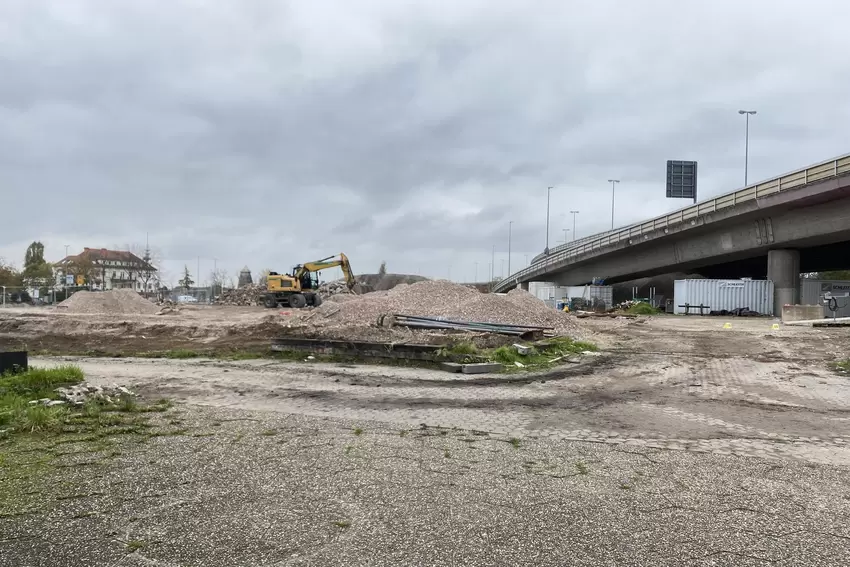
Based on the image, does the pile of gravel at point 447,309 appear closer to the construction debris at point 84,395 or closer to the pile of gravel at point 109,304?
the construction debris at point 84,395

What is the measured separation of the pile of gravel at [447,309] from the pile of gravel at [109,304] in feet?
59.7

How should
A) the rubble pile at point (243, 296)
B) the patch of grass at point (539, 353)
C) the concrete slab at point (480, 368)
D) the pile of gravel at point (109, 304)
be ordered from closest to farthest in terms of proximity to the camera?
the concrete slab at point (480, 368) → the patch of grass at point (539, 353) → the pile of gravel at point (109, 304) → the rubble pile at point (243, 296)

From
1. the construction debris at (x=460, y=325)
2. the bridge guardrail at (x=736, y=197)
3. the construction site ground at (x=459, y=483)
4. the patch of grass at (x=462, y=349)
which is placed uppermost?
the bridge guardrail at (x=736, y=197)

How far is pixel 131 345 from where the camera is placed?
1798 centimetres

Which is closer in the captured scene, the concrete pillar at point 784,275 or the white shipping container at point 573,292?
the concrete pillar at point 784,275

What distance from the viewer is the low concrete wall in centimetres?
2931

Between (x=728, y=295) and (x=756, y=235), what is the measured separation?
481 centimetres

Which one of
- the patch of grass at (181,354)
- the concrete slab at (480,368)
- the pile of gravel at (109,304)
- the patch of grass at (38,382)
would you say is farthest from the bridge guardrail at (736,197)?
the pile of gravel at (109,304)

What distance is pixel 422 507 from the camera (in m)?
4.25

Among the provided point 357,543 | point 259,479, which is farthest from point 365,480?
point 357,543

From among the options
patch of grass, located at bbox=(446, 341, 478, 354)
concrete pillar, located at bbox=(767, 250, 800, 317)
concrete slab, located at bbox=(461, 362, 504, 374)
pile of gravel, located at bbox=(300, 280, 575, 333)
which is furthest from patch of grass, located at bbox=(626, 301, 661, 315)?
concrete slab, located at bbox=(461, 362, 504, 374)

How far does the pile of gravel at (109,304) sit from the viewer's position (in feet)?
116

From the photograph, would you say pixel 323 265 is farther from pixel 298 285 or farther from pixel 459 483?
pixel 459 483

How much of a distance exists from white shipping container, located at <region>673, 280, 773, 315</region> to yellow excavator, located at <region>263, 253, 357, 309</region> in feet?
81.1
